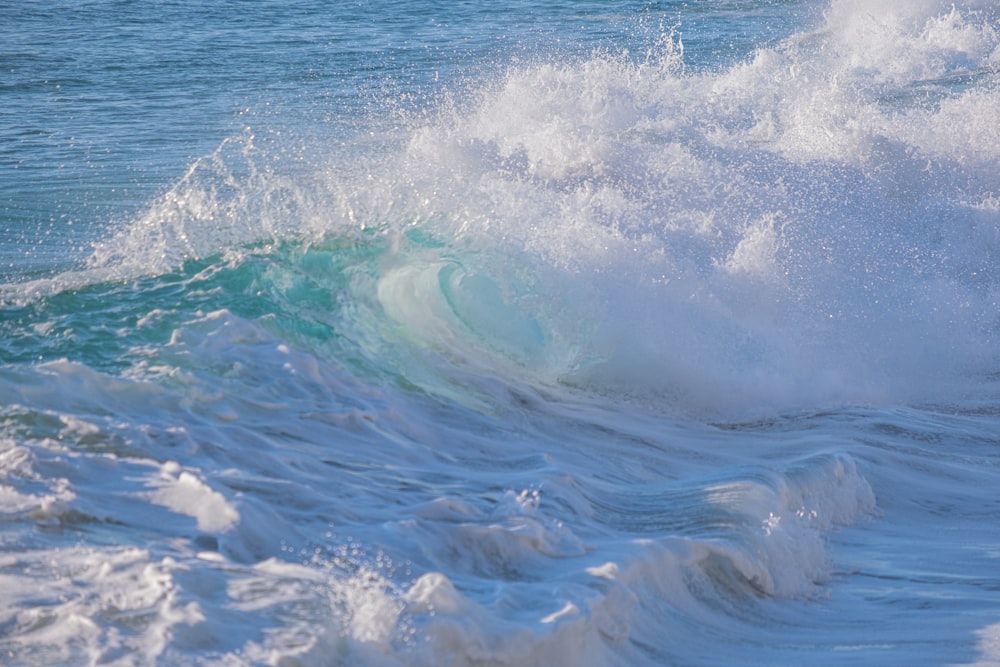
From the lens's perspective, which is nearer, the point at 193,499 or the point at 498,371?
the point at 193,499

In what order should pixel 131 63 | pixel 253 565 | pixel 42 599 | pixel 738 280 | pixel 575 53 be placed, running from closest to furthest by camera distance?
pixel 42 599 < pixel 253 565 < pixel 738 280 < pixel 131 63 < pixel 575 53

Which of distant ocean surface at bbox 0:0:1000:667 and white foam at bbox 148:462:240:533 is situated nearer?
distant ocean surface at bbox 0:0:1000:667

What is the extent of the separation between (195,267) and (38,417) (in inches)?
86.4

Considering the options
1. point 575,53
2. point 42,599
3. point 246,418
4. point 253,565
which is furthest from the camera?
point 575,53

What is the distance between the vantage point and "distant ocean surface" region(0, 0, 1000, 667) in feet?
11.0

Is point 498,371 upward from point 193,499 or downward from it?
downward

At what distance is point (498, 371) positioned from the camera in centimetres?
606

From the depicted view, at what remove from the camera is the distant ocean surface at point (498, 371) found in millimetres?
3361

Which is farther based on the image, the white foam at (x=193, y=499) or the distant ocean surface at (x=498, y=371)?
the white foam at (x=193, y=499)

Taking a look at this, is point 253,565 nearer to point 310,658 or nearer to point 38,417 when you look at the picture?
point 310,658

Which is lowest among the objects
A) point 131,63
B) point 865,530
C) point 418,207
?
point 865,530

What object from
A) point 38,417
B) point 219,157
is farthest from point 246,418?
point 219,157

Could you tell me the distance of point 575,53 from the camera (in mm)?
14508

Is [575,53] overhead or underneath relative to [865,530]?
overhead
